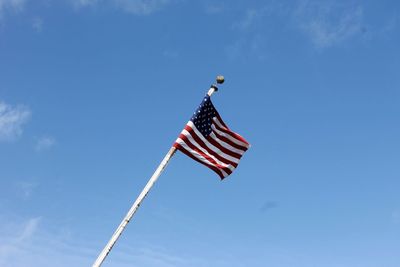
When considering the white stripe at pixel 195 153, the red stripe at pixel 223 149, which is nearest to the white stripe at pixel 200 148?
the white stripe at pixel 195 153

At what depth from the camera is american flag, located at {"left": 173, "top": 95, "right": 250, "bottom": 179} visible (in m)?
18.4

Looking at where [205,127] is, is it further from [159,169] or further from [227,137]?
[159,169]

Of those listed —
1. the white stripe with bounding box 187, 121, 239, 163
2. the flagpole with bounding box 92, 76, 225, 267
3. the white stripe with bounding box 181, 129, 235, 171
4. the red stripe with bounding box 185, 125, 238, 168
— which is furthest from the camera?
the white stripe with bounding box 187, 121, 239, 163

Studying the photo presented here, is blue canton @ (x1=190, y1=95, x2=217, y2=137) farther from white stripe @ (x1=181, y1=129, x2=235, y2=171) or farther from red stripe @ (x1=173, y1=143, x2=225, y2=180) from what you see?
red stripe @ (x1=173, y1=143, x2=225, y2=180)

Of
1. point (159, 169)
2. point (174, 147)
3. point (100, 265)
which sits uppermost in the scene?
point (174, 147)

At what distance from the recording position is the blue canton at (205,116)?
18.8 m

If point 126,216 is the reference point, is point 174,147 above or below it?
above

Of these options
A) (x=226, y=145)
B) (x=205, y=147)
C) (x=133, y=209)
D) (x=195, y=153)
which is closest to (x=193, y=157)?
(x=195, y=153)

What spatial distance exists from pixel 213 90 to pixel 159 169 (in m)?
3.73

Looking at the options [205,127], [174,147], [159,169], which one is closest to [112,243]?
[159,169]

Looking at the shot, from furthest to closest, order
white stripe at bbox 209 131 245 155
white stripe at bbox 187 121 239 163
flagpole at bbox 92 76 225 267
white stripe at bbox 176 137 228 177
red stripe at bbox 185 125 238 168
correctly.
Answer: white stripe at bbox 209 131 245 155 < white stripe at bbox 187 121 239 163 < red stripe at bbox 185 125 238 168 < white stripe at bbox 176 137 228 177 < flagpole at bbox 92 76 225 267

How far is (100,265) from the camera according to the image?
50.9ft

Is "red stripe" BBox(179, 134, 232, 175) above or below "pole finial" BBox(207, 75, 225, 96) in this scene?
below

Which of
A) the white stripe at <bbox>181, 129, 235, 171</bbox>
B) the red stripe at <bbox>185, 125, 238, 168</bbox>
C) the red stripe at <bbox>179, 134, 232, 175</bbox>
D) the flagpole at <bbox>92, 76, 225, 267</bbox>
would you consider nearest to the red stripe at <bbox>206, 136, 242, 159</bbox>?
the red stripe at <bbox>185, 125, 238, 168</bbox>
